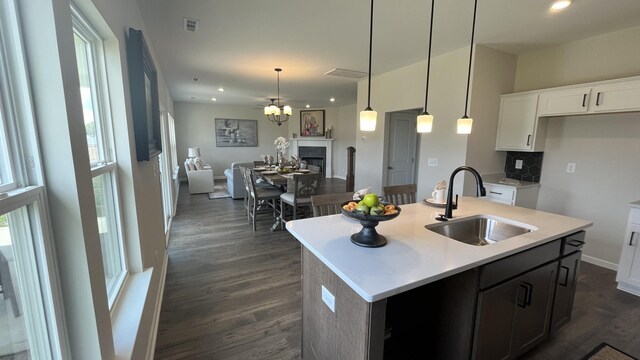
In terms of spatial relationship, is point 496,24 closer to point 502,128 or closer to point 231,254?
point 502,128

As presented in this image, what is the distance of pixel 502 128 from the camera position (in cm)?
356

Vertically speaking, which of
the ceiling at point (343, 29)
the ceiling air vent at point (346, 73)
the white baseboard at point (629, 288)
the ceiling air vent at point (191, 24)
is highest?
the ceiling air vent at point (346, 73)

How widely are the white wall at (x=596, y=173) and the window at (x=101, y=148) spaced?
4542 millimetres

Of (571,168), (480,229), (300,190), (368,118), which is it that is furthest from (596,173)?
(300,190)

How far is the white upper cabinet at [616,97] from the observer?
252 centimetres

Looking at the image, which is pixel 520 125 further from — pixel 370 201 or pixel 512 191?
pixel 370 201

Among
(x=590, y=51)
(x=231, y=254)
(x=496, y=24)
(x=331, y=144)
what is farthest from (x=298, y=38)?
(x=331, y=144)

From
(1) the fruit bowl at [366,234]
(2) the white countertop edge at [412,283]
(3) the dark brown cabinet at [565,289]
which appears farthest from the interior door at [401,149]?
(1) the fruit bowl at [366,234]

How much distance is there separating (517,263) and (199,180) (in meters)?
6.70

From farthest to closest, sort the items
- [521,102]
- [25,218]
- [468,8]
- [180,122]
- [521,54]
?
[180,122] → [521,54] → [521,102] → [468,8] → [25,218]

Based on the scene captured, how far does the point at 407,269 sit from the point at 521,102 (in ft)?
10.8

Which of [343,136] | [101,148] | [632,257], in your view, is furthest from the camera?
[343,136]

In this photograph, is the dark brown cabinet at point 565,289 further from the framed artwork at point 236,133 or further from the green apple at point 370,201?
the framed artwork at point 236,133

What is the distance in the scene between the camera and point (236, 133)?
9.45m
